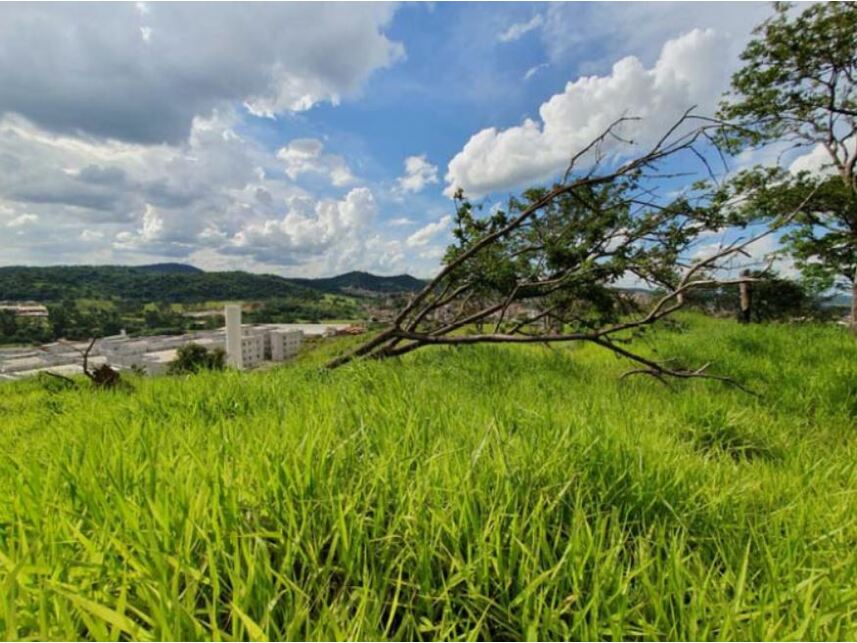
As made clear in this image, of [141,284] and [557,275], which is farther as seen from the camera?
[141,284]

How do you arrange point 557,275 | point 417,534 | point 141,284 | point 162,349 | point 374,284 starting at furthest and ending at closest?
point 141,284
point 162,349
point 374,284
point 557,275
point 417,534

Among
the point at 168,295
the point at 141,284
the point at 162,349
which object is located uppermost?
the point at 141,284

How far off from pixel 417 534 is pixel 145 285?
64230 mm

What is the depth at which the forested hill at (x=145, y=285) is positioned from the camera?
137 feet

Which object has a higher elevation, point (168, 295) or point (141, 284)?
point (141, 284)

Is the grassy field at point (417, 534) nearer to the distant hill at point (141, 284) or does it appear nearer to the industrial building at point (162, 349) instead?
the industrial building at point (162, 349)

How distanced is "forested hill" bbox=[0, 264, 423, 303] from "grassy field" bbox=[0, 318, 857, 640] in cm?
4042

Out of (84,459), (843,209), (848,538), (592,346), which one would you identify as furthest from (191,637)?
(843,209)

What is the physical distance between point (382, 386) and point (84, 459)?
6.16ft

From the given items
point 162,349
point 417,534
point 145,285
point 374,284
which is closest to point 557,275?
point 417,534

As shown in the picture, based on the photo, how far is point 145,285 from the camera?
52000 mm

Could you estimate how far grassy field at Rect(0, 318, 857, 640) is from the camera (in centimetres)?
94

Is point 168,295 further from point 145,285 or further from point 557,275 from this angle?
point 557,275

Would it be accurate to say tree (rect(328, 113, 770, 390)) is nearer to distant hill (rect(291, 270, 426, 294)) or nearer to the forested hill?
distant hill (rect(291, 270, 426, 294))
